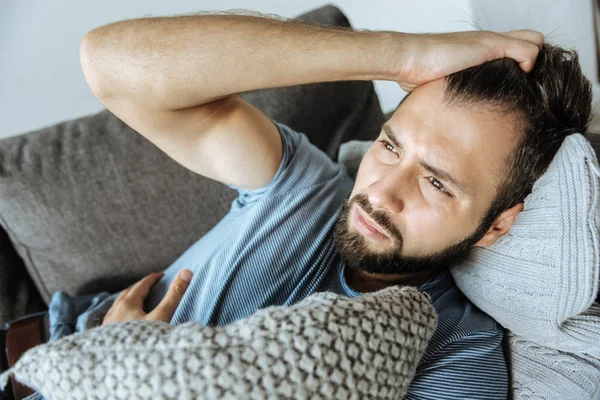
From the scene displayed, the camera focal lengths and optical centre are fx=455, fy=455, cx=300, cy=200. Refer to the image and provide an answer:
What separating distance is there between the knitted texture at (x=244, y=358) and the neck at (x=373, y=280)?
44 centimetres

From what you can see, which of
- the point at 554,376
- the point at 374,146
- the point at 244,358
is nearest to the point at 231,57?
the point at 374,146

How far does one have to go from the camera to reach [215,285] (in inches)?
39.4

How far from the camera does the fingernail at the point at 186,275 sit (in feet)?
3.54

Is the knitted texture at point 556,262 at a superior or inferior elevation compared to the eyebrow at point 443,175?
inferior

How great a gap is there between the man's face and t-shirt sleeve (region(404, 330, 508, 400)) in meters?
0.20

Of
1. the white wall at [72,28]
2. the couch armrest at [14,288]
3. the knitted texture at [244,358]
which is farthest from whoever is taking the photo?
the white wall at [72,28]

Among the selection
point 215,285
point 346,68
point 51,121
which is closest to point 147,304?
point 215,285

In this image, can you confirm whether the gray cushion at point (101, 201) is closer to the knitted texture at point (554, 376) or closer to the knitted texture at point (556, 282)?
the knitted texture at point (556, 282)

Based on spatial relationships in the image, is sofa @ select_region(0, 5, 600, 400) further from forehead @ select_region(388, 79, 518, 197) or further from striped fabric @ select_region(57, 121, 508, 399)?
forehead @ select_region(388, 79, 518, 197)

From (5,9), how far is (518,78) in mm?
1535

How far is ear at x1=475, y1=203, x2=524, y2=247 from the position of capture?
3.29 feet

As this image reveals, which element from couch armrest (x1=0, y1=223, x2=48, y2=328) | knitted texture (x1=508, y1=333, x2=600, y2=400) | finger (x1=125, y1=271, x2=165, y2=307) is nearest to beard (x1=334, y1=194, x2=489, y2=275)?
knitted texture (x1=508, y1=333, x2=600, y2=400)

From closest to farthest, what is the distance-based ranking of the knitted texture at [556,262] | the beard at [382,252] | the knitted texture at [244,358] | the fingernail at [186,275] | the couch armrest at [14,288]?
the knitted texture at [244,358]
the knitted texture at [556,262]
the beard at [382,252]
the fingernail at [186,275]
the couch armrest at [14,288]

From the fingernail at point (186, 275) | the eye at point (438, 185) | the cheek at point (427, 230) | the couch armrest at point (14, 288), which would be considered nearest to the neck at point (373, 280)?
the cheek at point (427, 230)
